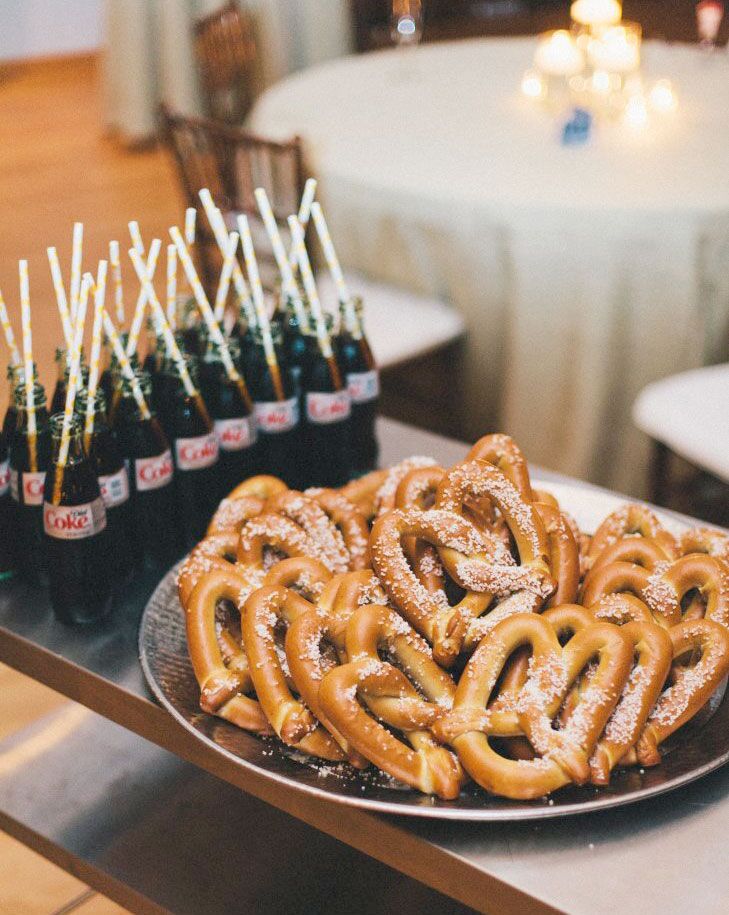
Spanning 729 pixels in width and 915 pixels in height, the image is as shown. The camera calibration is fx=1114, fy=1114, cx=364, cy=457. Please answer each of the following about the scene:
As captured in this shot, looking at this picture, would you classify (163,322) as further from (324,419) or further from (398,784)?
(398,784)

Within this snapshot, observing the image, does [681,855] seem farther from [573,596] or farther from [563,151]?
[563,151]

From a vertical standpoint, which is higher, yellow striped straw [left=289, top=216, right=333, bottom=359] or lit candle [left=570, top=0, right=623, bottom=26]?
lit candle [left=570, top=0, right=623, bottom=26]

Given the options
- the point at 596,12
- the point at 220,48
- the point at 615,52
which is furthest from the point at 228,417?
the point at 220,48

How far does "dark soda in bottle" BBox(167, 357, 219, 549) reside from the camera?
1326mm

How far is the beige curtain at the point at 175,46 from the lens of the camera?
4.98 m

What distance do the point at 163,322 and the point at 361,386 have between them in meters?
0.34

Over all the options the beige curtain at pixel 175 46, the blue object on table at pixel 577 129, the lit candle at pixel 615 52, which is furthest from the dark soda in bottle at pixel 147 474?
the beige curtain at pixel 175 46

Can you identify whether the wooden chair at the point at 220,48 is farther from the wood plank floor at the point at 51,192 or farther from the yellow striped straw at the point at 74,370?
the yellow striped straw at the point at 74,370

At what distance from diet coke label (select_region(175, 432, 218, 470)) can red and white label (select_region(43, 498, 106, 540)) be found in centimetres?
15

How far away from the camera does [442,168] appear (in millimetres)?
2410

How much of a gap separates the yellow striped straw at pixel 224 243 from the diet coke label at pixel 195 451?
18cm

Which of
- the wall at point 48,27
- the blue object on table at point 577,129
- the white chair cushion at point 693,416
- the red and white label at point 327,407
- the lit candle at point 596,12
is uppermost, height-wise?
the lit candle at point 596,12

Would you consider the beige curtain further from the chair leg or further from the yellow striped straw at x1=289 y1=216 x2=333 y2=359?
the yellow striped straw at x1=289 y1=216 x2=333 y2=359

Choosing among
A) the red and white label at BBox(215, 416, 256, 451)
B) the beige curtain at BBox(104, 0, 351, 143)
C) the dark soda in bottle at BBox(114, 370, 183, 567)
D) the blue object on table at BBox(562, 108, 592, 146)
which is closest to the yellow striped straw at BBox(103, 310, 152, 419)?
the dark soda in bottle at BBox(114, 370, 183, 567)
